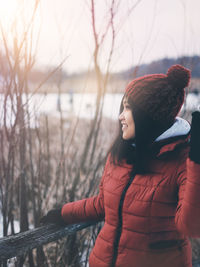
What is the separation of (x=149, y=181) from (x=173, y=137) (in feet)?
0.68

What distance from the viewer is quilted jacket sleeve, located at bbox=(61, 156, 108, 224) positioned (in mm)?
1202

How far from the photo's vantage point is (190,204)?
2.38 ft

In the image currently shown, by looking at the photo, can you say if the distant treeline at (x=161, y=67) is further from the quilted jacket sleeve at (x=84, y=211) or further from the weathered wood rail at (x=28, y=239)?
the weathered wood rail at (x=28, y=239)

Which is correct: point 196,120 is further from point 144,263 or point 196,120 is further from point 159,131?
point 144,263

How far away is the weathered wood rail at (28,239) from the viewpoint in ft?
3.31

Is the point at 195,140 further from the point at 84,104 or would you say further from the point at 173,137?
the point at 84,104

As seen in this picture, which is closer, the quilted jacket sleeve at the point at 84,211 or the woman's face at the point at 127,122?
the woman's face at the point at 127,122

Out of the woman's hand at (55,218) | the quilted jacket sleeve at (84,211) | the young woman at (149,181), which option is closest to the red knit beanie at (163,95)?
the young woman at (149,181)

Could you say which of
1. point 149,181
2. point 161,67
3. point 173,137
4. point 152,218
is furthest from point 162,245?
point 161,67

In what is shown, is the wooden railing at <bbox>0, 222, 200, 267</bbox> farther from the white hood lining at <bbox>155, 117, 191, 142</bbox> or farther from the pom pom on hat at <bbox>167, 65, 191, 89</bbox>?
the pom pom on hat at <bbox>167, 65, 191, 89</bbox>

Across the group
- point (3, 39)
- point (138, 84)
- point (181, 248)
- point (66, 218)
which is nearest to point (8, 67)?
point (3, 39)

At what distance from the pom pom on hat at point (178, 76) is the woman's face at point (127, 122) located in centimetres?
22

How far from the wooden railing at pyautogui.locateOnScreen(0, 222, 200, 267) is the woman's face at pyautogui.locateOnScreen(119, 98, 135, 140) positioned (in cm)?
63

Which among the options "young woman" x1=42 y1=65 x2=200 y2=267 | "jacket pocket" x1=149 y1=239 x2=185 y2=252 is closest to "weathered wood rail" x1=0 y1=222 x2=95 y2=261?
"young woman" x1=42 y1=65 x2=200 y2=267
